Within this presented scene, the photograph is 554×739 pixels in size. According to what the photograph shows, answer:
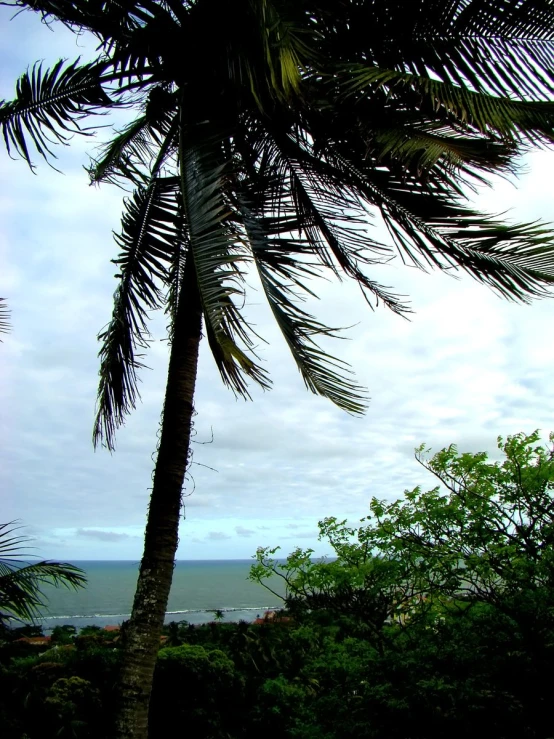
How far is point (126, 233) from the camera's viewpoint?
613 cm

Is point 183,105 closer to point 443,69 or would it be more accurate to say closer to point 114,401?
point 443,69

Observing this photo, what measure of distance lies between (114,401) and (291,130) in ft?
10.2

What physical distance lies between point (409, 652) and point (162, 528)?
266cm

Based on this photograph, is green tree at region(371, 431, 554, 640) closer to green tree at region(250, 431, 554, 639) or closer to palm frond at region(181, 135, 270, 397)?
green tree at region(250, 431, 554, 639)

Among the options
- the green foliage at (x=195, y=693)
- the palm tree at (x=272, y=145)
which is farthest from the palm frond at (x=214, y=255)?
the green foliage at (x=195, y=693)

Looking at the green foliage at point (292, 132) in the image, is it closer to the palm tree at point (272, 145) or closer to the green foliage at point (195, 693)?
the palm tree at point (272, 145)

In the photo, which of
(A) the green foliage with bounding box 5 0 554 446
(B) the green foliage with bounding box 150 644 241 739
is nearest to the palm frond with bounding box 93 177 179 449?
(A) the green foliage with bounding box 5 0 554 446

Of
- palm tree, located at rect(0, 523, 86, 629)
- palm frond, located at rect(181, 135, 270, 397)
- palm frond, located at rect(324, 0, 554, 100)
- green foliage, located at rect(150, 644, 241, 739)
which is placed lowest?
green foliage, located at rect(150, 644, 241, 739)

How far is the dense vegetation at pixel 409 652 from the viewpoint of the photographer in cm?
512

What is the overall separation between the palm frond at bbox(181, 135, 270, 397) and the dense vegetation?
9.63 ft

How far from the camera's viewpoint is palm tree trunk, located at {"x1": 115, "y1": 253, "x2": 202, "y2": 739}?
476 centimetres

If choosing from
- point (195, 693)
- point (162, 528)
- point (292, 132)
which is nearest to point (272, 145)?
point (292, 132)

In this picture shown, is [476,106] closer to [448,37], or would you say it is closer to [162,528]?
[448,37]

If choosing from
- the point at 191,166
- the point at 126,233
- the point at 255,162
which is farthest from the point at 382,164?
the point at 126,233
